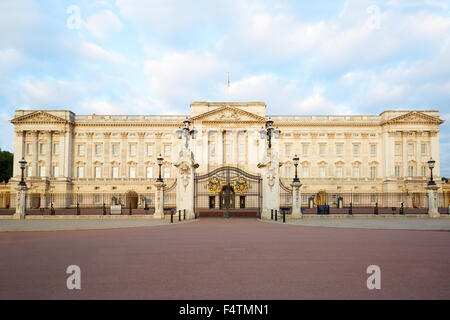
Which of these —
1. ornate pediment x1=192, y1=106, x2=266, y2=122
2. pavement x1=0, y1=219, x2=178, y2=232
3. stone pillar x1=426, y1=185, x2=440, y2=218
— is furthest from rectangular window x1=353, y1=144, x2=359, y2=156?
pavement x1=0, y1=219, x2=178, y2=232

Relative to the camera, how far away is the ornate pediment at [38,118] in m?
56.9

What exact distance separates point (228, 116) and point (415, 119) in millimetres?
34891

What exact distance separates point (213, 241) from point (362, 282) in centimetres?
633

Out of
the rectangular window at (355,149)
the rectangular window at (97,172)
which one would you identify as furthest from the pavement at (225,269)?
the rectangular window at (355,149)

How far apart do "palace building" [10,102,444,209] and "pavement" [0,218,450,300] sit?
44.3 metres

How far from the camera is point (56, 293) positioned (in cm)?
539

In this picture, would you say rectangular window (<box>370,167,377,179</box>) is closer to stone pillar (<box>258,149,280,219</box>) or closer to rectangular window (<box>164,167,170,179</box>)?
rectangular window (<box>164,167,170,179</box>)

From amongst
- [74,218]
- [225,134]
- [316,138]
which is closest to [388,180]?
[316,138]

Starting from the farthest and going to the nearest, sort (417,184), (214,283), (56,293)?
(417,184) < (214,283) < (56,293)

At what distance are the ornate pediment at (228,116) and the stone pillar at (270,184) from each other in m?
32.9

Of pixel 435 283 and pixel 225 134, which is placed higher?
pixel 225 134

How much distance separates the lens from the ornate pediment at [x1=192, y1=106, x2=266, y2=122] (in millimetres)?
55862

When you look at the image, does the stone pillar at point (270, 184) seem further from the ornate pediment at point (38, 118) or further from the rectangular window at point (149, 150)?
the ornate pediment at point (38, 118)
